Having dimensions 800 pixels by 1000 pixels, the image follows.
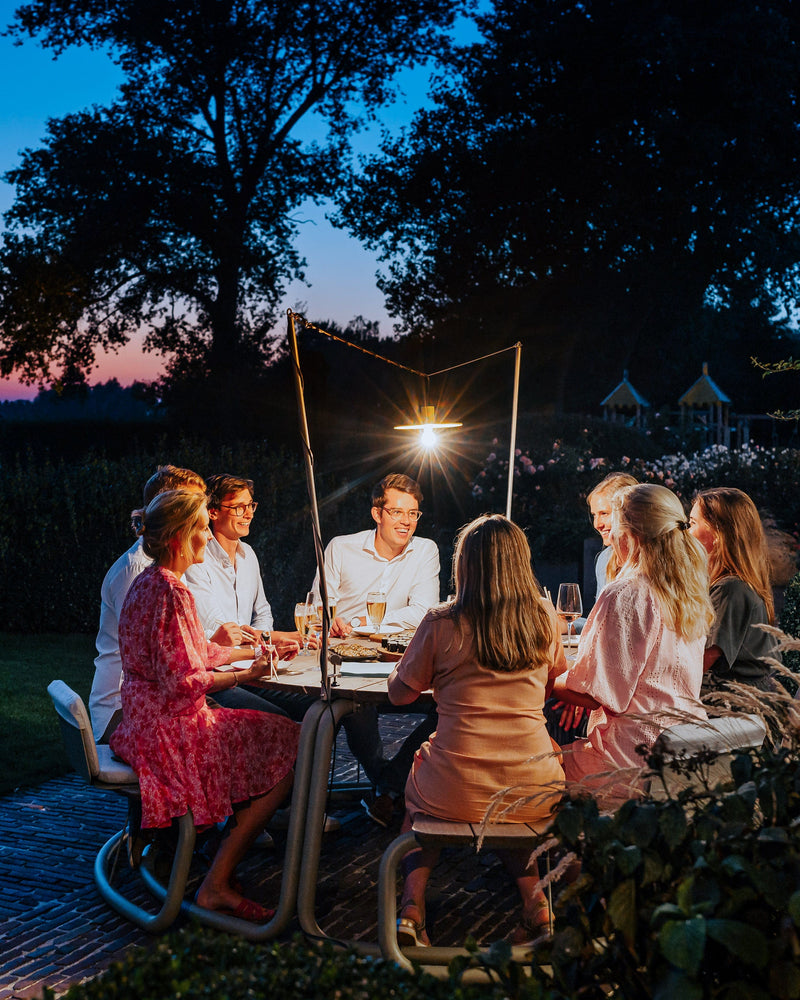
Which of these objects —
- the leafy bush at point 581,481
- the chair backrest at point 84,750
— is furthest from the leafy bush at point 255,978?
the leafy bush at point 581,481

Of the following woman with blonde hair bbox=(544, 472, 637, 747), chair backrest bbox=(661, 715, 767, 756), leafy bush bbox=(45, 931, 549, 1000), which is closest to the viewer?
leafy bush bbox=(45, 931, 549, 1000)

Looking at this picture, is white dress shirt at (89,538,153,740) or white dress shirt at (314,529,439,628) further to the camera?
white dress shirt at (314,529,439,628)

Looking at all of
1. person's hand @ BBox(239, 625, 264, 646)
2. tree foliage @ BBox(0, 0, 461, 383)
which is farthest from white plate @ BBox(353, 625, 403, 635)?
tree foliage @ BBox(0, 0, 461, 383)

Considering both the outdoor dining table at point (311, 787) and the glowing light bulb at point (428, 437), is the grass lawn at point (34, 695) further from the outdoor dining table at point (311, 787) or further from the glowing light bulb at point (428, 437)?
the glowing light bulb at point (428, 437)

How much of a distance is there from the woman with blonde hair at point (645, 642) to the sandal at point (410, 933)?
819 mm

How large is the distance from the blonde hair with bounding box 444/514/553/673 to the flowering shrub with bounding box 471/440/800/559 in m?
7.77

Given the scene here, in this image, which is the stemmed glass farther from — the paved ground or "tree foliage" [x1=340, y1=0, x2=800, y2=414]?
"tree foliage" [x1=340, y1=0, x2=800, y2=414]

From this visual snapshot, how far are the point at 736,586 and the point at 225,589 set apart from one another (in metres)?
2.59

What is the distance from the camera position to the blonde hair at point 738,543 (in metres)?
4.26

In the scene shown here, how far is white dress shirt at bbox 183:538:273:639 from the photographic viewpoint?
493 centimetres

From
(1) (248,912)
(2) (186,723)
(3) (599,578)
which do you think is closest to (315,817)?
(1) (248,912)

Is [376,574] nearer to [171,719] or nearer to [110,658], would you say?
[110,658]

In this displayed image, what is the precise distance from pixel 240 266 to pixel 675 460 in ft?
41.2

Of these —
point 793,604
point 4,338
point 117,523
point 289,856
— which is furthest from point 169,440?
point 289,856
